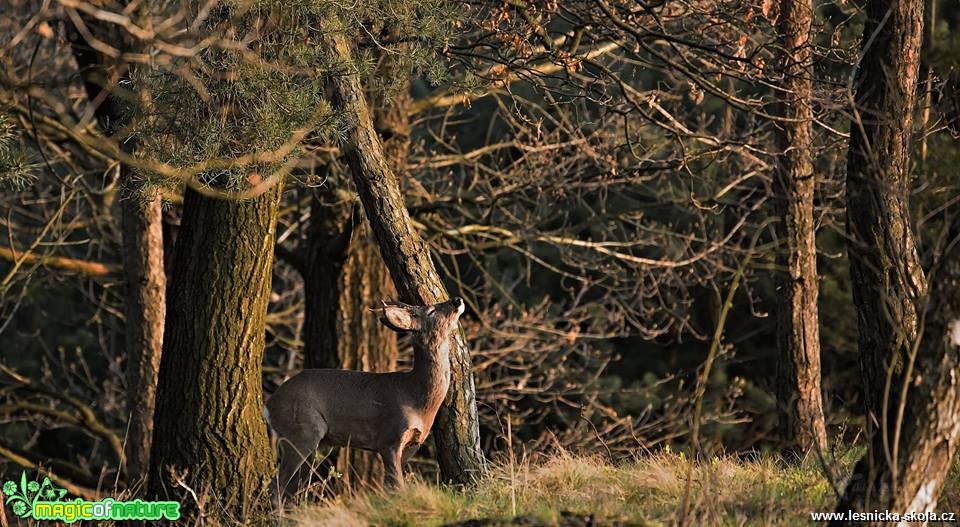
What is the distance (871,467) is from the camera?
5.02 m

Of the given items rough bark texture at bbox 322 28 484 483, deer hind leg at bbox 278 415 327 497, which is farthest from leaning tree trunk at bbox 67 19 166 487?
deer hind leg at bbox 278 415 327 497

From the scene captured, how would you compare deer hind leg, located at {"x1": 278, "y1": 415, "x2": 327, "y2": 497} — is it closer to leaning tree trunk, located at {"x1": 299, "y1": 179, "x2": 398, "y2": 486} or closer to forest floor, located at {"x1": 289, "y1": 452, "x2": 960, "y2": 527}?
forest floor, located at {"x1": 289, "y1": 452, "x2": 960, "y2": 527}

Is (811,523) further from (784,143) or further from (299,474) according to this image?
(784,143)

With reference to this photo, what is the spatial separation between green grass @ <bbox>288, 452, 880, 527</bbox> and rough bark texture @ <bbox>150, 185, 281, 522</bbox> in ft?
5.35

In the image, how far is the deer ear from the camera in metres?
7.55

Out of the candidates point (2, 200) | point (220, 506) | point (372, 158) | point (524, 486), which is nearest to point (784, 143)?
point (372, 158)

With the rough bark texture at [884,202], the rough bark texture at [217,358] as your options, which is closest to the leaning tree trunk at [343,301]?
the rough bark texture at [217,358]

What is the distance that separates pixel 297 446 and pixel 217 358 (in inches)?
38.2

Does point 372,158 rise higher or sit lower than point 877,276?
higher

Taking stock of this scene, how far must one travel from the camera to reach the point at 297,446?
7891 millimetres

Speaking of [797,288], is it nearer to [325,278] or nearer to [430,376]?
[430,376]

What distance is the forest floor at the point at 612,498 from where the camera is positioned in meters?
5.59

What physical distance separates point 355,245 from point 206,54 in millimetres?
5263

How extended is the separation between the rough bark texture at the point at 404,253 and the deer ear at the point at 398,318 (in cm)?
63
